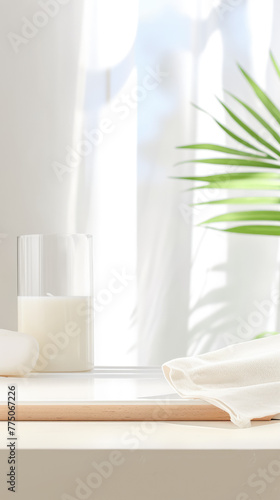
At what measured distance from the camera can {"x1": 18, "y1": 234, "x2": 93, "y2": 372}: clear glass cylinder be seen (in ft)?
2.58

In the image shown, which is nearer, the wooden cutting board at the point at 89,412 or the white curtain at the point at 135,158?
the wooden cutting board at the point at 89,412

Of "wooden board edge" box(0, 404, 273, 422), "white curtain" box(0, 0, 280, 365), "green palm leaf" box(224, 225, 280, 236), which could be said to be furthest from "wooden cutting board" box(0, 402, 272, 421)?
"white curtain" box(0, 0, 280, 365)

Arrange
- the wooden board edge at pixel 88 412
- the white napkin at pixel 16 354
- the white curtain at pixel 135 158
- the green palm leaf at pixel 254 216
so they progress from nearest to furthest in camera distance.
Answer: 1. the wooden board edge at pixel 88 412
2. the white napkin at pixel 16 354
3. the green palm leaf at pixel 254 216
4. the white curtain at pixel 135 158

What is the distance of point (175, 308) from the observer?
1808 millimetres

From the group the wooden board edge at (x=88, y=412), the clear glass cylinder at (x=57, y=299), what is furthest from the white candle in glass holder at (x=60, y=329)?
the wooden board edge at (x=88, y=412)

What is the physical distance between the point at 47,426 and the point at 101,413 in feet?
0.14

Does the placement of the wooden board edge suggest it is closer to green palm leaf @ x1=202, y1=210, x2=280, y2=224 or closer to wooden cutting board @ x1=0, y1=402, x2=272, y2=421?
wooden cutting board @ x1=0, y1=402, x2=272, y2=421

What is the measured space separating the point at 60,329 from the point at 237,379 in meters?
0.29

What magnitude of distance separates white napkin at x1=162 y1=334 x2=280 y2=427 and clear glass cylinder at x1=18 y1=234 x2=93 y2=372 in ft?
0.64

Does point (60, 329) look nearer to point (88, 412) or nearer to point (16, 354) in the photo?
point (16, 354)

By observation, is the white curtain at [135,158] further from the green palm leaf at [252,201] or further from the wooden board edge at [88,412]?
the wooden board edge at [88,412]

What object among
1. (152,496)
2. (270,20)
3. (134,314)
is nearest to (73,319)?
(152,496)

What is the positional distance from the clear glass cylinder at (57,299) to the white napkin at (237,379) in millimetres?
195

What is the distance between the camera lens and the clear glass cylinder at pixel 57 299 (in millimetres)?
785
